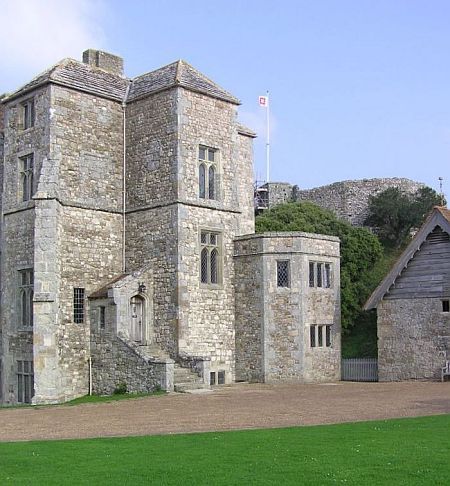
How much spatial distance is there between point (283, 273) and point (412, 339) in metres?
5.48

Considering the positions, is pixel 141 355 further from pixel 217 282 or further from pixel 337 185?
pixel 337 185

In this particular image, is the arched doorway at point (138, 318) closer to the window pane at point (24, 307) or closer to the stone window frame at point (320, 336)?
the window pane at point (24, 307)

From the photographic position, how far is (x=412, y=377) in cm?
2911

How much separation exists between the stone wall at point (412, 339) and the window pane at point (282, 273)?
3.82m

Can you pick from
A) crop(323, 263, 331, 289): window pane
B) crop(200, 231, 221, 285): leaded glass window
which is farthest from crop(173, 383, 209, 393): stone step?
crop(323, 263, 331, 289): window pane

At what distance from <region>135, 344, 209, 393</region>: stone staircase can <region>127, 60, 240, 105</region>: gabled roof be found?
10012 mm

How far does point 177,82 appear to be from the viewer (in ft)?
95.6

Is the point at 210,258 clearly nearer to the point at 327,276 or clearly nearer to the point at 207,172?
the point at 207,172

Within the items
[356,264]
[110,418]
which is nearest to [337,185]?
[356,264]

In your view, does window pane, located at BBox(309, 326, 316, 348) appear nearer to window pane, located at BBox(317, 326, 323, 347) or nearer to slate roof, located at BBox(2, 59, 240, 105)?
window pane, located at BBox(317, 326, 323, 347)

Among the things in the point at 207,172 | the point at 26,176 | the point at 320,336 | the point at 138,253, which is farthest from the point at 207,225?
the point at 26,176

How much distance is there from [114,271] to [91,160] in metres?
4.37

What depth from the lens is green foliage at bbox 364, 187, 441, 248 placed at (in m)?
49.4

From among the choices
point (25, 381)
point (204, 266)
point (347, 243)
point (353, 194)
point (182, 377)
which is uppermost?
point (353, 194)
